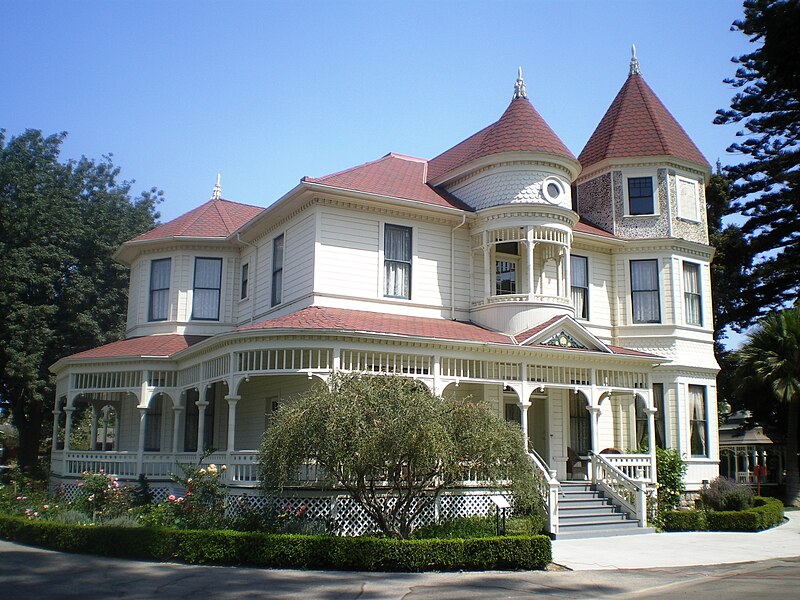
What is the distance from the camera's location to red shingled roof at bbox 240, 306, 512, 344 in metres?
18.4

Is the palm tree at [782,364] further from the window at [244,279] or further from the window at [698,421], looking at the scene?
the window at [244,279]

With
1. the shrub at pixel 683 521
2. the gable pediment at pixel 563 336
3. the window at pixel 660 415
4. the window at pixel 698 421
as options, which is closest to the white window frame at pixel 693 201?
the window at pixel 698 421

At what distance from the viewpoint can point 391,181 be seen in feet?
78.9

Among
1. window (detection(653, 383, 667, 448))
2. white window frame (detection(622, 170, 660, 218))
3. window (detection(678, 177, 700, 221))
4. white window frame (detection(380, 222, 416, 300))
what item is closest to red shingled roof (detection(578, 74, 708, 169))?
white window frame (detection(622, 170, 660, 218))

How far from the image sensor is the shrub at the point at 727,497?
22250 mm

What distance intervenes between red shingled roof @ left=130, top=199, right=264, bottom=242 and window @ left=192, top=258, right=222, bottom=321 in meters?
1.01

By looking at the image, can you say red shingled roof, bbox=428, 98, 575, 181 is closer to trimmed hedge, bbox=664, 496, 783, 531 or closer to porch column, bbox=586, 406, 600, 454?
porch column, bbox=586, 406, 600, 454

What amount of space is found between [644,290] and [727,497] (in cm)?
728

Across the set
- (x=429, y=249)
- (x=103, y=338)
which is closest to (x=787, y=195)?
(x=429, y=249)

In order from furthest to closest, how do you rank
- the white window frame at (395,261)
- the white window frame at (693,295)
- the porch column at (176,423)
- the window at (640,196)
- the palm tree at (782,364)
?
the window at (640,196), the white window frame at (693,295), the palm tree at (782,364), the porch column at (176,423), the white window frame at (395,261)

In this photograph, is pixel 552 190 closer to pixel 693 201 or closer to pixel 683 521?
pixel 693 201

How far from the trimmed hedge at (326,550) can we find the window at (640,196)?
50.2ft

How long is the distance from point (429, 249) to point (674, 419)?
387 inches

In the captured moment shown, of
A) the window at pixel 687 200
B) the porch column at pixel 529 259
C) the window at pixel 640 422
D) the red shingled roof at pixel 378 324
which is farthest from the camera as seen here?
the window at pixel 687 200
